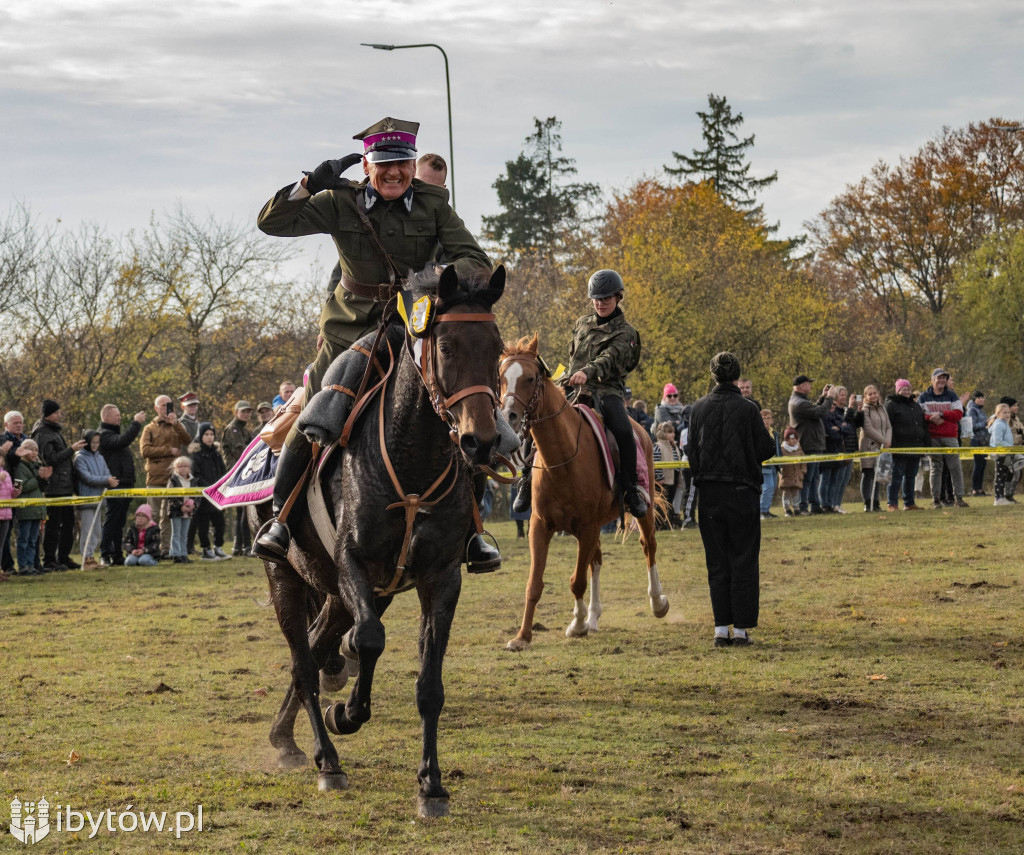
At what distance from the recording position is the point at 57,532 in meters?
18.4

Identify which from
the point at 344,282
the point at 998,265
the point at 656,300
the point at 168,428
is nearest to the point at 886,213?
the point at 998,265

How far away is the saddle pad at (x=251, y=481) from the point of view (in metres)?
7.64

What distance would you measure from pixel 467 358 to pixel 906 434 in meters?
19.9

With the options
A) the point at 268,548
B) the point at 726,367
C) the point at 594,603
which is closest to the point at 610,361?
the point at 726,367

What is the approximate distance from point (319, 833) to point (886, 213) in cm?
4998

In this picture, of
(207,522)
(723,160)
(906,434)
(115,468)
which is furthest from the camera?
(723,160)

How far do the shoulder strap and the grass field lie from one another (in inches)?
107

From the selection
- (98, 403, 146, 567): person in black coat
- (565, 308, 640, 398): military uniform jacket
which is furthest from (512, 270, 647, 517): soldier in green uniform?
(98, 403, 146, 567): person in black coat

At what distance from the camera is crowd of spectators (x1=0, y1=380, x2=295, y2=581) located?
17609 mm

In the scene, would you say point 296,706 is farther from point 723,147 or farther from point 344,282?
point 723,147

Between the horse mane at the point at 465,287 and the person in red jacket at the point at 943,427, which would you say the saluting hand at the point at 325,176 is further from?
the person in red jacket at the point at 943,427

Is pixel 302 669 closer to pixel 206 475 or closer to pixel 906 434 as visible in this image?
pixel 206 475

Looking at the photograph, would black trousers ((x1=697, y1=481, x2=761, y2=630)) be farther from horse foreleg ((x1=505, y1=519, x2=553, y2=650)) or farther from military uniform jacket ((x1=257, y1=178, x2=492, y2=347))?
military uniform jacket ((x1=257, y1=178, x2=492, y2=347))

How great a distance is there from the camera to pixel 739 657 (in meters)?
9.99
